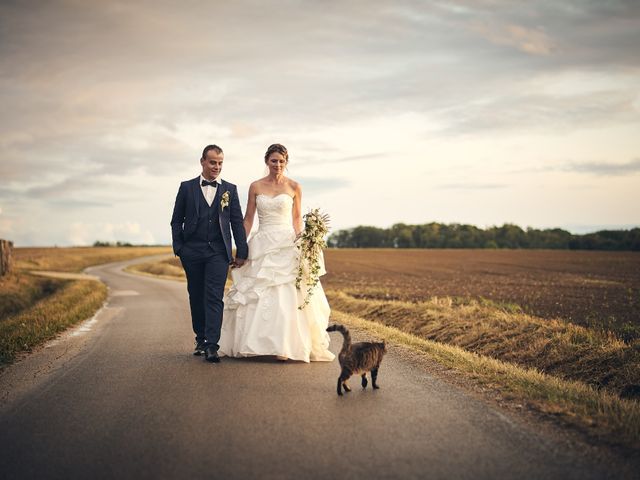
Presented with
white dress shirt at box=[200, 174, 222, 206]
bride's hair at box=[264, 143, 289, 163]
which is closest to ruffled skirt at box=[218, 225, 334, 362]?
white dress shirt at box=[200, 174, 222, 206]

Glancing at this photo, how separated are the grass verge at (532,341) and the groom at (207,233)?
17.4 feet

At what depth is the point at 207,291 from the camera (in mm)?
7727

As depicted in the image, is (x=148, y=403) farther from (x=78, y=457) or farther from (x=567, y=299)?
(x=567, y=299)

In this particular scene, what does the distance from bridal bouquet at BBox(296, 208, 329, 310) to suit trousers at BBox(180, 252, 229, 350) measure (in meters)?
1.08

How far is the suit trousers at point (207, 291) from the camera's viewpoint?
301 inches

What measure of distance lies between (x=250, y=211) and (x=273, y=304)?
1.66 meters

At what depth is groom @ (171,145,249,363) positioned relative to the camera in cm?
778

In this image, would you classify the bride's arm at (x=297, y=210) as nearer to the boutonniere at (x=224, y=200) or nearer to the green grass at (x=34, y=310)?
the boutonniere at (x=224, y=200)

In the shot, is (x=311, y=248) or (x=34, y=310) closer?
(x=311, y=248)

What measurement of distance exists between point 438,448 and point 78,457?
2.64 m

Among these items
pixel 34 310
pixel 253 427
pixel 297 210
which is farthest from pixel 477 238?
pixel 253 427

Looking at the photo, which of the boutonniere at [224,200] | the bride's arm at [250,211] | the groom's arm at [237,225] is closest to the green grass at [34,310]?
the groom's arm at [237,225]

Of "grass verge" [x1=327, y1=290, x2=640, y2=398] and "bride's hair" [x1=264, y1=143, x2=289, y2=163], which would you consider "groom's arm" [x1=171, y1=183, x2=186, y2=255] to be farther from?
"grass verge" [x1=327, y1=290, x2=640, y2=398]

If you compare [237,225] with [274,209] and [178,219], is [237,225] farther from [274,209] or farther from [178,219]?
[178,219]
